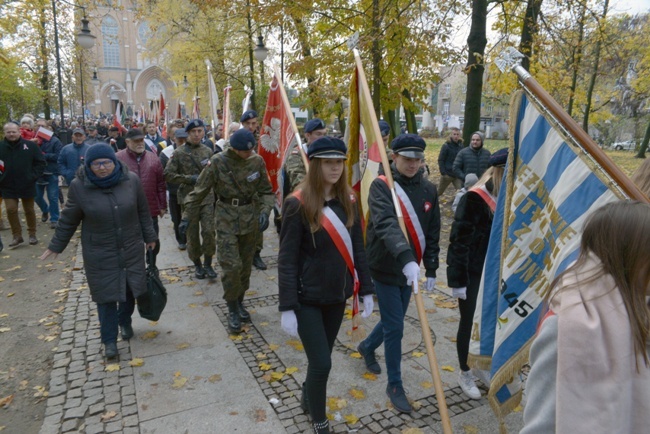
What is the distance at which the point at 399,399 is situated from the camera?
383cm

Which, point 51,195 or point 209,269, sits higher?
point 51,195

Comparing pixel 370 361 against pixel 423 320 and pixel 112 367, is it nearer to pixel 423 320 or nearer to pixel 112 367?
pixel 423 320

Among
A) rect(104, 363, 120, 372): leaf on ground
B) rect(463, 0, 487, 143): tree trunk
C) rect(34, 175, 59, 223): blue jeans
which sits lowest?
rect(104, 363, 120, 372): leaf on ground

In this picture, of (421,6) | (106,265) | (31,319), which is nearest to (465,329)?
(106,265)

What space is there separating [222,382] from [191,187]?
410cm

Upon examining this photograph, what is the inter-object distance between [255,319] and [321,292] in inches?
106

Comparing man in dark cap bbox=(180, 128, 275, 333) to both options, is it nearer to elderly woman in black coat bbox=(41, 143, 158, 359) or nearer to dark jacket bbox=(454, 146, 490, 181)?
elderly woman in black coat bbox=(41, 143, 158, 359)

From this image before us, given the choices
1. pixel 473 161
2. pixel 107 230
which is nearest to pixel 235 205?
pixel 107 230

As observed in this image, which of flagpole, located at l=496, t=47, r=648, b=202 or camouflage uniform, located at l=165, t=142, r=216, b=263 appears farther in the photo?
camouflage uniform, located at l=165, t=142, r=216, b=263

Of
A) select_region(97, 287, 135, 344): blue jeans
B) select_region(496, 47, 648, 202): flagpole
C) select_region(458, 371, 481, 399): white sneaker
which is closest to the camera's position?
select_region(496, 47, 648, 202): flagpole

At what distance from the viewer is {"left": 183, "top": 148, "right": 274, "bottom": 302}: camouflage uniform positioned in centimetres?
532

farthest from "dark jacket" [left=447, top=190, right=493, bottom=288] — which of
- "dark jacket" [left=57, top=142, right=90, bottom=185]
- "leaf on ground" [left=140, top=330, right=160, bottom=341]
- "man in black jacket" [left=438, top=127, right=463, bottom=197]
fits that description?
"dark jacket" [left=57, top=142, right=90, bottom=185]

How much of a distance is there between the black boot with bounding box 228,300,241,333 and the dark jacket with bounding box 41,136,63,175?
7370 mm

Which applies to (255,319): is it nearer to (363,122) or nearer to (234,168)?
(234,168)
